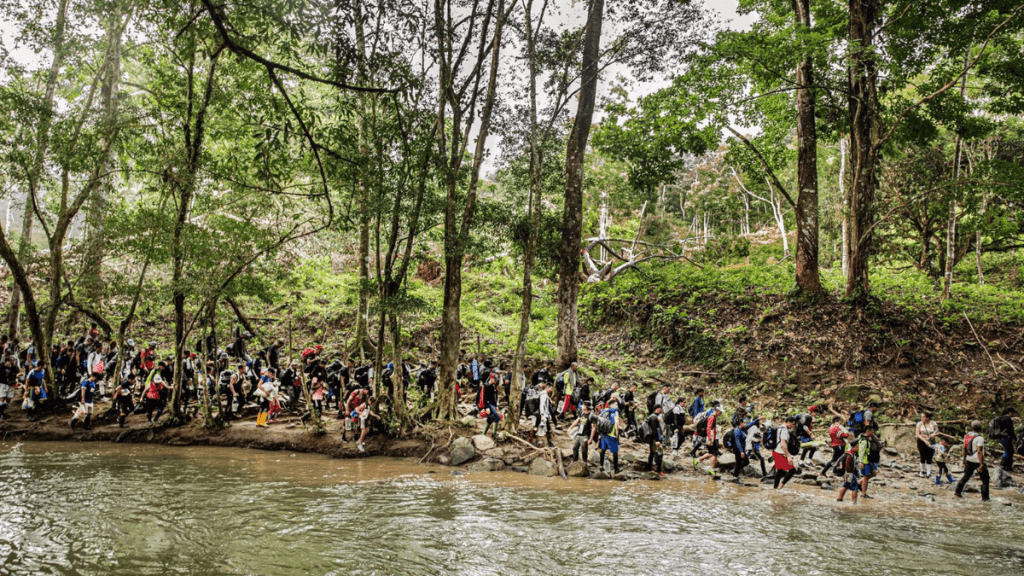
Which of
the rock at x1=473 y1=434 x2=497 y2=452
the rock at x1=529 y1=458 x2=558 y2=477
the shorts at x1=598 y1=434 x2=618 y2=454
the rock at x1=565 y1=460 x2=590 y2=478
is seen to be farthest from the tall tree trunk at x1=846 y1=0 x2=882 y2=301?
the rock at x1=473 y1=434 x2=497 y2=452

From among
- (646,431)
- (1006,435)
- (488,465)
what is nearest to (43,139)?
(488,465)

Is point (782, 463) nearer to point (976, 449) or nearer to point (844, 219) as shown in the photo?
point (976, 449)

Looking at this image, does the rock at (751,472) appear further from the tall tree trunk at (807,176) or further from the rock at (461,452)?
the tall tree trunk at (807,176)

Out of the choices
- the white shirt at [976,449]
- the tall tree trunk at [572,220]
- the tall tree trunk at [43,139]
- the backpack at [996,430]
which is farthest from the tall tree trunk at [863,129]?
the tall tree trunk at [43,139]

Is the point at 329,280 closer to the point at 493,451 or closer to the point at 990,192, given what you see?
the point at 493,451

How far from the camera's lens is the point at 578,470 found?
41.8 ft

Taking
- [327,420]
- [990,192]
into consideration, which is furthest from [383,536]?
[990,192]

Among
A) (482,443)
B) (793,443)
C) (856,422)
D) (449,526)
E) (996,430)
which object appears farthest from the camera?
(482,443)

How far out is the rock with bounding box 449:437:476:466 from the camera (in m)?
13.4

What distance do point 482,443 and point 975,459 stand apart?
10.4 meters

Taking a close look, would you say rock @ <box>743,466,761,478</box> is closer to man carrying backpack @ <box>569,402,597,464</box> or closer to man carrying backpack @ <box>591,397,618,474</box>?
man carrying backpack @ <box>591,397,618,474</box>

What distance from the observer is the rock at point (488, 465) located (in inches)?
516

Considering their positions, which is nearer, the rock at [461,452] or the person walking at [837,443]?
the person walking at [837,443]

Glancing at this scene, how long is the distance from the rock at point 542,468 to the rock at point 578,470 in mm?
338
